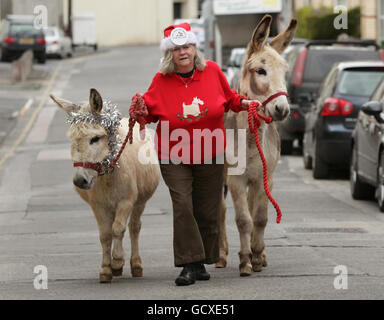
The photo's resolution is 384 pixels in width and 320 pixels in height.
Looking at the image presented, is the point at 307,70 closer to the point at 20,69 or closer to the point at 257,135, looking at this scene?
the point at 257,135

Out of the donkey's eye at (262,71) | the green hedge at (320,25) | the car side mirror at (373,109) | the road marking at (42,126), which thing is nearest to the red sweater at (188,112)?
the donkey's eye at (262,71)

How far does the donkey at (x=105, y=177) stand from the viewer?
31.8 feet

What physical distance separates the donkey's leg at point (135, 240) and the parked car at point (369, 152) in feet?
17.8

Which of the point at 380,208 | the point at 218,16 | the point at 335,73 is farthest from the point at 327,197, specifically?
the point at 218,16

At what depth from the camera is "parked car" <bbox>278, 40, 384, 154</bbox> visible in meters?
23.1

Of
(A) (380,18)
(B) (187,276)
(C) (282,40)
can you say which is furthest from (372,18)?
(B) (187,276)

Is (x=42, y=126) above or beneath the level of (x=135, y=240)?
beneath

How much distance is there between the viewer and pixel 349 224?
46.0 ft

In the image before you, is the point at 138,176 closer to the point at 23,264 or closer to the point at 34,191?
the point at 23,264

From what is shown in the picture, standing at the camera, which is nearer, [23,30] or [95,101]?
[95,101]

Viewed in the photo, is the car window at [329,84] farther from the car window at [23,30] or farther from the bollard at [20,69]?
the car window at [23,30]

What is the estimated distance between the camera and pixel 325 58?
23.8 metres

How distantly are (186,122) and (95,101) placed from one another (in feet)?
2.81
